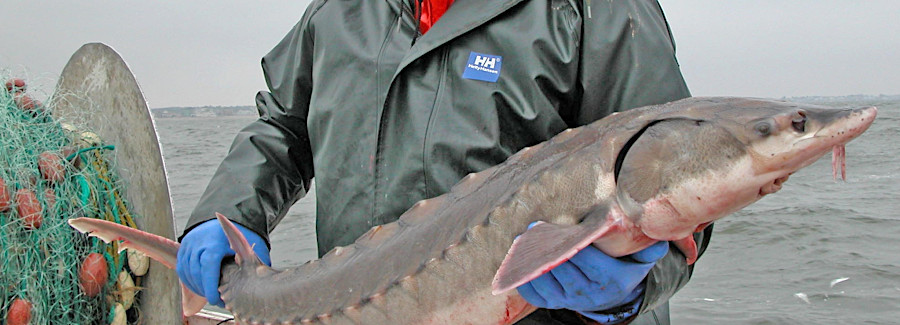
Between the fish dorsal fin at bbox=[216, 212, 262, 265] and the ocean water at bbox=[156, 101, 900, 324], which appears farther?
the ocean water at bbox=[156, 101, 900, 324]

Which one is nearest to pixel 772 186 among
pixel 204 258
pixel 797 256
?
pixel 204 258

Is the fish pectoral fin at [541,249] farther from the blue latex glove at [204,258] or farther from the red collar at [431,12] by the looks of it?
the blue latex glove at [204,258]

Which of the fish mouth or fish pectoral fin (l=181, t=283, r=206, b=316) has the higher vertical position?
the fish mouth

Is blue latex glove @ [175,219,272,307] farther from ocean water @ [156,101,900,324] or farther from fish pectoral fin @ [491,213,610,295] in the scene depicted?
ocean water @ [156,101,900,324]

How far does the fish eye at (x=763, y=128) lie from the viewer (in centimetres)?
121

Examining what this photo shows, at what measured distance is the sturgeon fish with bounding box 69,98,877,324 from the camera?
122 centimetres

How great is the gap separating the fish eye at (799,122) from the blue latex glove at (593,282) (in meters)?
0.32

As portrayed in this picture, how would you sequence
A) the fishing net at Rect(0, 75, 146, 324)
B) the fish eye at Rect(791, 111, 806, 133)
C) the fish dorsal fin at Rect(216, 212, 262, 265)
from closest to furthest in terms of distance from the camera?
the fish eye at Rect(791, 111, 806, 133), the fish dorsal fin at Rect(216, 212, 262, 265), the fishing net at Rect(0, 75, 146, 324)

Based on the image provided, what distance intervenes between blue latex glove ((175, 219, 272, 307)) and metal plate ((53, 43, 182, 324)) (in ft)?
3.44

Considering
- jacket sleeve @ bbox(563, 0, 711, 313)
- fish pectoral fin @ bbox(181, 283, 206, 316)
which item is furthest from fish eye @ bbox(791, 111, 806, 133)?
fish pectoral fin @ bbox(181, 283, 206, 316)

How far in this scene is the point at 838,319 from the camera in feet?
17.6

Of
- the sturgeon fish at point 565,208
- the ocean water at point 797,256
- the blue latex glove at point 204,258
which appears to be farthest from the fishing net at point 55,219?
the ocean water at point 797,256

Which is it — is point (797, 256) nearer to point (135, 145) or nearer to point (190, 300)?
point (135, 145)

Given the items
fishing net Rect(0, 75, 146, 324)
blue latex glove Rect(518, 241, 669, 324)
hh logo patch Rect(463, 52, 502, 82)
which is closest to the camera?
blue latex glove Rect(518, 241, 669, 324)
